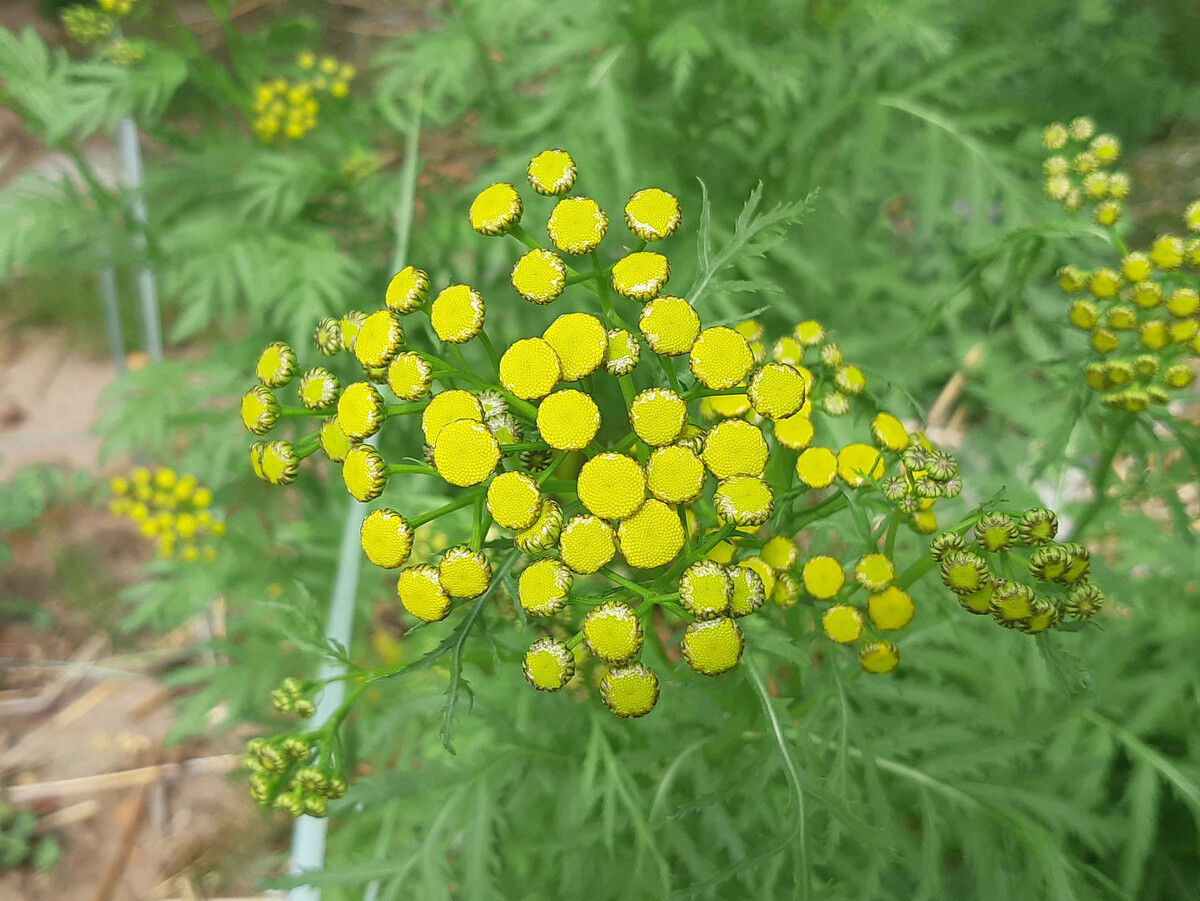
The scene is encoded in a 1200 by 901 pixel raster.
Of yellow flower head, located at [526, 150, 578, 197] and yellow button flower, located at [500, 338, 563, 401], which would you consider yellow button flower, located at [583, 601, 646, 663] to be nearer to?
yellow button flower, located at [500, 338, 563, 401]

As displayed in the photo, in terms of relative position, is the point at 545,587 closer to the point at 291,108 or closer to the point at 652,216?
the point at 652,216

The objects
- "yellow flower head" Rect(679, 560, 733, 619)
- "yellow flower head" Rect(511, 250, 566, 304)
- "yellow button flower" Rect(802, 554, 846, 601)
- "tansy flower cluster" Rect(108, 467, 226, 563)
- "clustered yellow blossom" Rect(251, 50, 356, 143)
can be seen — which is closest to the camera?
"yellow flower head" Rect(679, 560, 733, 619)

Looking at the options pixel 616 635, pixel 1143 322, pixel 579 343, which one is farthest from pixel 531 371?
pixel 1143 322

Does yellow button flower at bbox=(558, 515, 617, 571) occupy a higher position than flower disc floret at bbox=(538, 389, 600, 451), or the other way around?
flower disc floret at bbox=(538, 389, 600, 451)

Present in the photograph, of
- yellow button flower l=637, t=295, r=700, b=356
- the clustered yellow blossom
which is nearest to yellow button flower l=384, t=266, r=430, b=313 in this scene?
yellow button flower l=637, t=295, r=700, b=356

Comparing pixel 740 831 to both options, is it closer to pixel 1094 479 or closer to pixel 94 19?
pixel 1094 479

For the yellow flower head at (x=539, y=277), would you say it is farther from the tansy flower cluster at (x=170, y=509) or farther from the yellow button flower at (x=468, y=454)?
the tansy flower cluster at (x=170, y=509)

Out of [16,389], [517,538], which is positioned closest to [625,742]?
[517,538]
